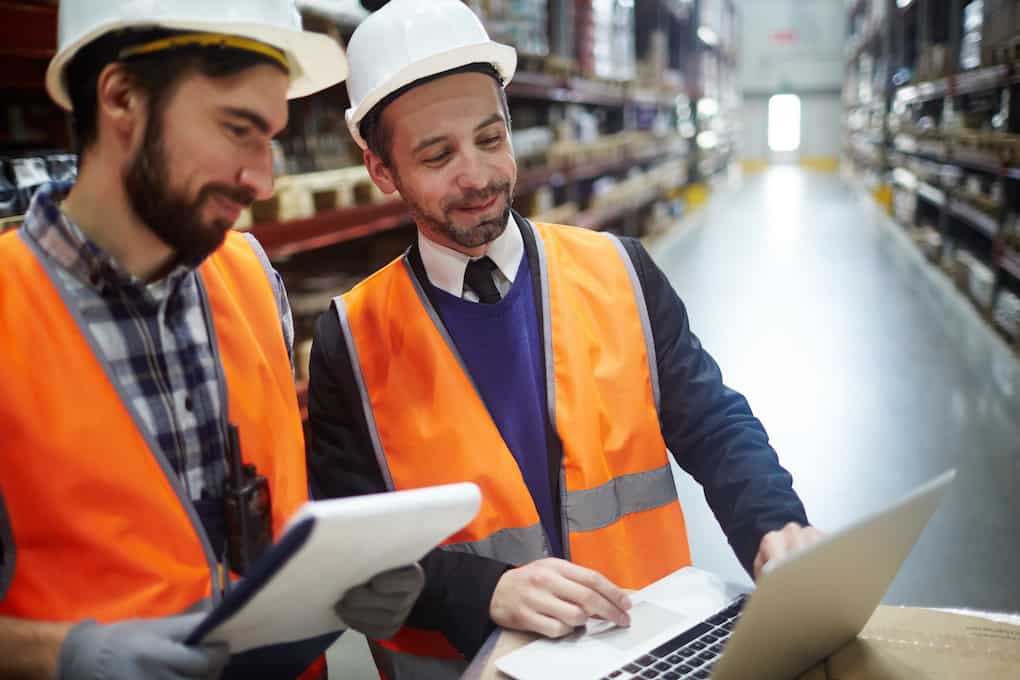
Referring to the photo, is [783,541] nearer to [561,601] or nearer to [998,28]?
[561,601]

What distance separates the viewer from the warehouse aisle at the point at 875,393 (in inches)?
141

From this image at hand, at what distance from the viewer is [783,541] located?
1384 millimetres

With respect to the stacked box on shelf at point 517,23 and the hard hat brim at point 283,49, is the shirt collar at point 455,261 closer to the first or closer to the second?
the hard hat brim at point 283,49

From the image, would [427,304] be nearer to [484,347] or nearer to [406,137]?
[484,347]

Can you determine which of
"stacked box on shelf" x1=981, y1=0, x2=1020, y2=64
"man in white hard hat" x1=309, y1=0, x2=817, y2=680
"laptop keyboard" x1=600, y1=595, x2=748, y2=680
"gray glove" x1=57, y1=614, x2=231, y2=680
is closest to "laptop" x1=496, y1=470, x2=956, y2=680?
"laptop keyboard" x1=600, y1=595, x2=748, y2=680

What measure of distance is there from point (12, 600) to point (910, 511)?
1.07 m

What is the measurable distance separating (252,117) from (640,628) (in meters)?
0.87

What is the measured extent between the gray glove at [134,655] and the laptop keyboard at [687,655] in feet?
1.57

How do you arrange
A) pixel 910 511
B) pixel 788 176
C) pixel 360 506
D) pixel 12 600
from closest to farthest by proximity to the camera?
pixel 360 506, pixel 910 511, pixel 12 600, pixel 788 176

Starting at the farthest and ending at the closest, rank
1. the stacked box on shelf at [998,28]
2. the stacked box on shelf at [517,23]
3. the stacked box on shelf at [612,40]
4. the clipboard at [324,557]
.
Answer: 1. the stacked box on shelf at [612,40]
2. the stacked box on shelf at [998,28]
3. the stacked box on shelf at [517,23]
4. the clipboard at [324,557]

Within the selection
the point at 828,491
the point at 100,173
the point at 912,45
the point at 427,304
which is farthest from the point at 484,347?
the point at 912,45

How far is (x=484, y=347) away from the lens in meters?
1.67

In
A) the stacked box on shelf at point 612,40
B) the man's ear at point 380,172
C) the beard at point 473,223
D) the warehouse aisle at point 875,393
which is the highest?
the stacked box on shelf at point 612,40

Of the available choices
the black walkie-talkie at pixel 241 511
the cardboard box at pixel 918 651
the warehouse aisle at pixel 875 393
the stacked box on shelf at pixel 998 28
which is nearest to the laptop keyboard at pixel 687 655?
the cardboard box at pixel 918 651
